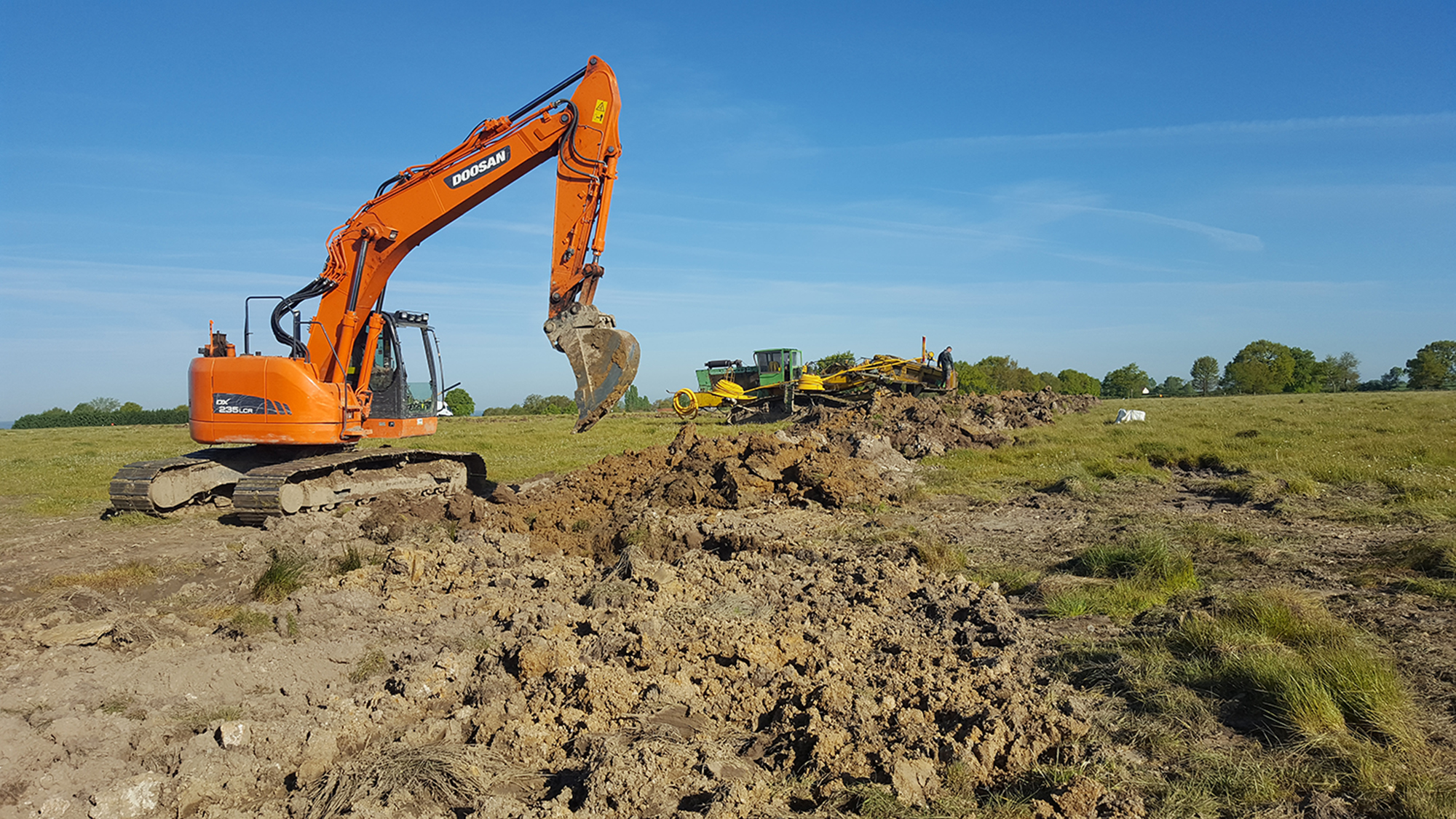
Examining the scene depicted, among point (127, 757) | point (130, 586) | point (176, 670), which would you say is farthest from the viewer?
point (130, 586)

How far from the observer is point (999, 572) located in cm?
694

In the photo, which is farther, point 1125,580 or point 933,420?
point 933,420

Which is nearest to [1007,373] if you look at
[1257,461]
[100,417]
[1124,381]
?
[1124,381]

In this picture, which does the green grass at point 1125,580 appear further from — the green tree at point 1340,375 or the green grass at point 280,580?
the green tree at point 1340,375

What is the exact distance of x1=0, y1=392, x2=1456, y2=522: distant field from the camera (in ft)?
34.7

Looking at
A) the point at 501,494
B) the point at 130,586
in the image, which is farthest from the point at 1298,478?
the point at 130,586

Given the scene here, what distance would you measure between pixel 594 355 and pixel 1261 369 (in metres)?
72.6

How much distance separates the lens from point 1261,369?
6581 cm

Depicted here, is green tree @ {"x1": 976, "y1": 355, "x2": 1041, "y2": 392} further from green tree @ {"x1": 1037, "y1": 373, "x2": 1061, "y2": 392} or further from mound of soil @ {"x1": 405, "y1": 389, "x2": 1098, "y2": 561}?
mound of soil @ {"x1": 405, "y1": 389, "x2": 1098, "y2": 561}

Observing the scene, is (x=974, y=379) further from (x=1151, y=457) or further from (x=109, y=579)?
(x=109, y=579)

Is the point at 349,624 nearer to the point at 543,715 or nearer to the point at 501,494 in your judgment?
the point at 543,715

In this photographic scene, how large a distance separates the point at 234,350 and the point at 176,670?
719 cm

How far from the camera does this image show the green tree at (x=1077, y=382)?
5862cm

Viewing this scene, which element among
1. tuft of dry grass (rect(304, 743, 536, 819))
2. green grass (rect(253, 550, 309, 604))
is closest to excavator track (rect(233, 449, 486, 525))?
green grass (rect(253, 550, 309, 604))
